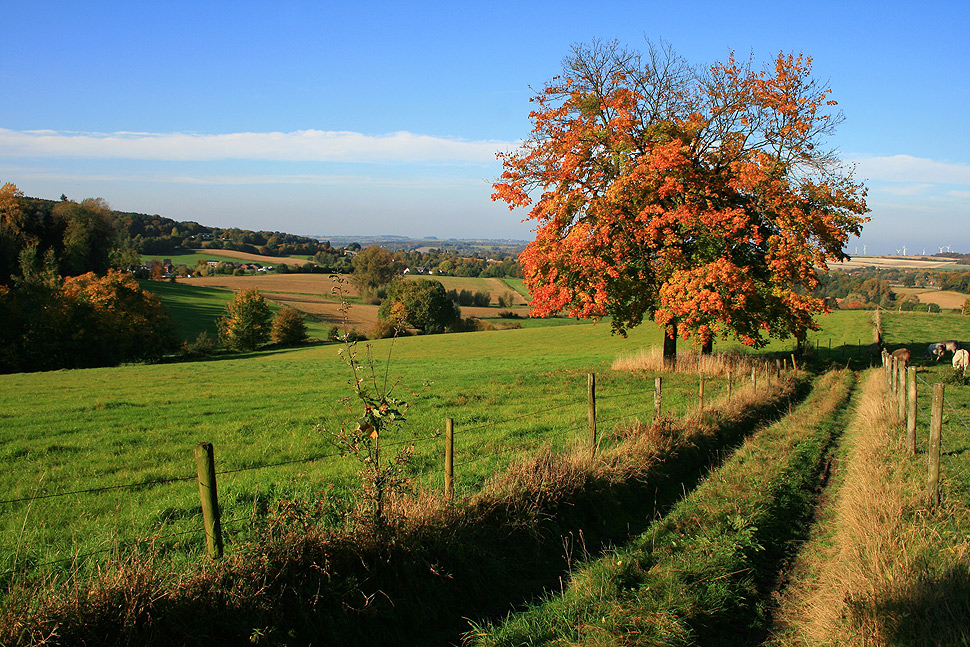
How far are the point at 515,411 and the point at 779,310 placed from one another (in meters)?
12.4

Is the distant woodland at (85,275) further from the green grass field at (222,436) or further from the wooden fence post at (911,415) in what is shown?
the wooden fence post at (911,415)

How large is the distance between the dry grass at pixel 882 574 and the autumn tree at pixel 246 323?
61492 mm

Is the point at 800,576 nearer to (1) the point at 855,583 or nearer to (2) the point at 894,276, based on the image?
(1) the point at 855,583

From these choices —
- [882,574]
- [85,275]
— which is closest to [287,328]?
[85,275]

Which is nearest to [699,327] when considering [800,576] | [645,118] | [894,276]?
[645,118]

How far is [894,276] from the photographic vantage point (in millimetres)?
118875

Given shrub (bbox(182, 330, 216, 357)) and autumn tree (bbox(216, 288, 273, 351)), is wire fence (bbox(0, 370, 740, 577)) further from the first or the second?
autumn tree (bbox(216, 288, 273, 351))

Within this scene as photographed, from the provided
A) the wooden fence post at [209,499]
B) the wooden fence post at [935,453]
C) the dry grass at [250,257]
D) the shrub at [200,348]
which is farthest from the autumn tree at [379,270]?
the wooden fence post at [209,499]

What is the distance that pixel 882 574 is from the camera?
18.8ft

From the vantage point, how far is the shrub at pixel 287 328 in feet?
209

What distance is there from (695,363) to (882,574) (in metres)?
19.6

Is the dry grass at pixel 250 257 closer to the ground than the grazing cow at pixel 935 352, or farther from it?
farther from it

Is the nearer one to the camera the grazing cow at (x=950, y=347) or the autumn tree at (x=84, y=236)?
the grazing cow at (x=950, y=347)

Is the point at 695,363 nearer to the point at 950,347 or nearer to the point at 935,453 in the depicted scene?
the point at 935,453
